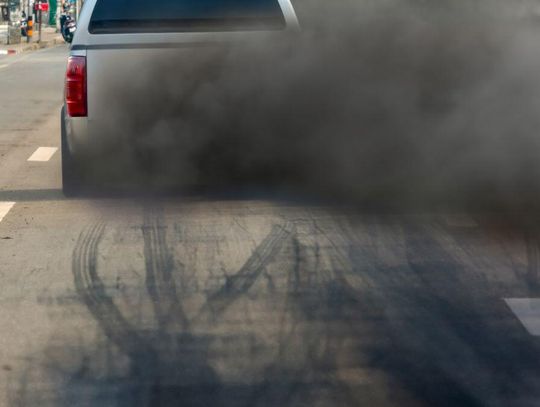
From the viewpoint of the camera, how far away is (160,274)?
6625mm

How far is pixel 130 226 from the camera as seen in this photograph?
26.5 ft

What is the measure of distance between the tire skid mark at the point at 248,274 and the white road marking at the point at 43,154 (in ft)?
14.5

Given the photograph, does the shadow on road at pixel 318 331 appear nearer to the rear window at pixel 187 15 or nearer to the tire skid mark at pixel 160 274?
the tire skid mark at pixel 160 274

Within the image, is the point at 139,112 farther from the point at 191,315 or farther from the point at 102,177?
the point at 191,315

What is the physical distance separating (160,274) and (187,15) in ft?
A: 11.2

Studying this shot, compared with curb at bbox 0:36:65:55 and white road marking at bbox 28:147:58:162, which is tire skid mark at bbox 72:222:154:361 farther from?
curb at bbox 0:36:65:55

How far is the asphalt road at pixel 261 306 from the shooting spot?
4.77 metres

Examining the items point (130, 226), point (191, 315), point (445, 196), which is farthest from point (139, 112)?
point (191, 315)

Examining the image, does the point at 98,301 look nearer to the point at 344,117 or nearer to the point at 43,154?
the point at 344,117

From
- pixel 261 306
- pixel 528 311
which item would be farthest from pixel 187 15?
pixel 528 311

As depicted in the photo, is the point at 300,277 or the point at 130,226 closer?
the point at 300,277

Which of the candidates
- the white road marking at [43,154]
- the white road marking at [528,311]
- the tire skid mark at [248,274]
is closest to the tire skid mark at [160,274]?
the tire skid mark at [248,274]

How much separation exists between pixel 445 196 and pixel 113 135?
2.38 meters

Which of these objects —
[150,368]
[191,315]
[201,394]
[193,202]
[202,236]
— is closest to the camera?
[201,394]
